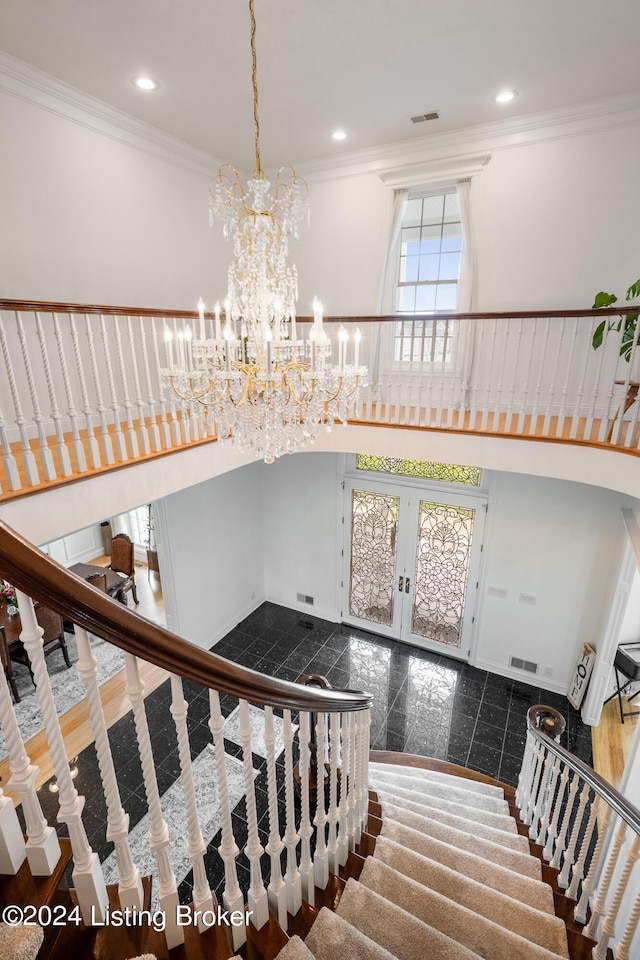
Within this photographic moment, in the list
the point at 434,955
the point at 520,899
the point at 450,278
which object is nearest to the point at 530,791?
the point at 520,899

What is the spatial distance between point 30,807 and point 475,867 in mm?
2339

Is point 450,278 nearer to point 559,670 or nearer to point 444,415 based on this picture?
point 444,415

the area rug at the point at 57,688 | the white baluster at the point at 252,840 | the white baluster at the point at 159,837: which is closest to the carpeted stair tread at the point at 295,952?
the white baluster at the point at 252,840

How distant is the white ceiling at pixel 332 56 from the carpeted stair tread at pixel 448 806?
16.9 feet

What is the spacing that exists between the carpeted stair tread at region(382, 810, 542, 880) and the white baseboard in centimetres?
325

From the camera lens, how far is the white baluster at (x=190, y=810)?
979 mm

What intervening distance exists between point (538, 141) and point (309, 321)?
278 cm

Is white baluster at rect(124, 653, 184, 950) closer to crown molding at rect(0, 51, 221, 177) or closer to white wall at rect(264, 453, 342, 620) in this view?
crown molding at rect(0, 51, 221, 177)

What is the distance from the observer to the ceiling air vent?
415cm

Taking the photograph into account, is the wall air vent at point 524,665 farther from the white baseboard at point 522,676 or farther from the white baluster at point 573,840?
the white baluster at point 573,840

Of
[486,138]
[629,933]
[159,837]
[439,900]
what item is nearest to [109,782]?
[159,837]

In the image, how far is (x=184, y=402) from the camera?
3.51m

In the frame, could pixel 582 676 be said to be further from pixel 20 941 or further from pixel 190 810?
pixel 20 941

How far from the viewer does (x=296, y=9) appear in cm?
286
